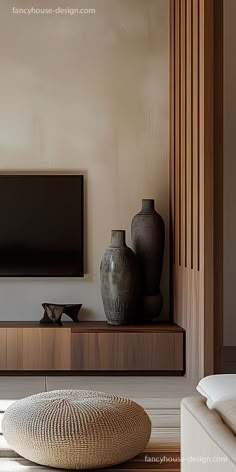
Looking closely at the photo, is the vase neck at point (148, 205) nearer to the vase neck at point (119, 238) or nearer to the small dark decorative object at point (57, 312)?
the vase neck at point (119, 238)

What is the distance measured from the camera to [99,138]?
6188 millimetres

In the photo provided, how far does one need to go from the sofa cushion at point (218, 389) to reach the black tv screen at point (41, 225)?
3935 millimetres

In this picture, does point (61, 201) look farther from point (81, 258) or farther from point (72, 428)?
point (72, 428)

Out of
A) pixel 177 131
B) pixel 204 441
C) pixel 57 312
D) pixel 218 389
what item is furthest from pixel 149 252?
pixel 204 441

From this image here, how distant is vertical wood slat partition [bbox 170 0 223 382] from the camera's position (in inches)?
195

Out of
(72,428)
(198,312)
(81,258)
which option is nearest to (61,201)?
(81,258)

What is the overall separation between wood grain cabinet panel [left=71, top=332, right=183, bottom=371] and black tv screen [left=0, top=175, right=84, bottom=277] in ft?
2.30

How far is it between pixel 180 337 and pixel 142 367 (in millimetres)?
325

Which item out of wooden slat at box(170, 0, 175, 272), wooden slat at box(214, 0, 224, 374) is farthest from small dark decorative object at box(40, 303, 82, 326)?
wooden slat at box(214, 0, 224, 374)

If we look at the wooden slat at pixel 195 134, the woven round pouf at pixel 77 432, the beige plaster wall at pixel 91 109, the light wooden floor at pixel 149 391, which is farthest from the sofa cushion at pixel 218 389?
the beige plaster wall at pixel 91 109

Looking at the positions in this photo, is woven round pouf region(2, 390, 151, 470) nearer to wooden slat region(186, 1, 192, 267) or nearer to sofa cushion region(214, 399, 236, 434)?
sofa cushion region(214, 399, 236, 434)

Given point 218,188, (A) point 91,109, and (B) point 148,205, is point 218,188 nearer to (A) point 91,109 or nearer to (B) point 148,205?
(B) point 148,205

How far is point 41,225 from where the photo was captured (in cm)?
609

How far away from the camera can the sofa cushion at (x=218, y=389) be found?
199 centimetres
